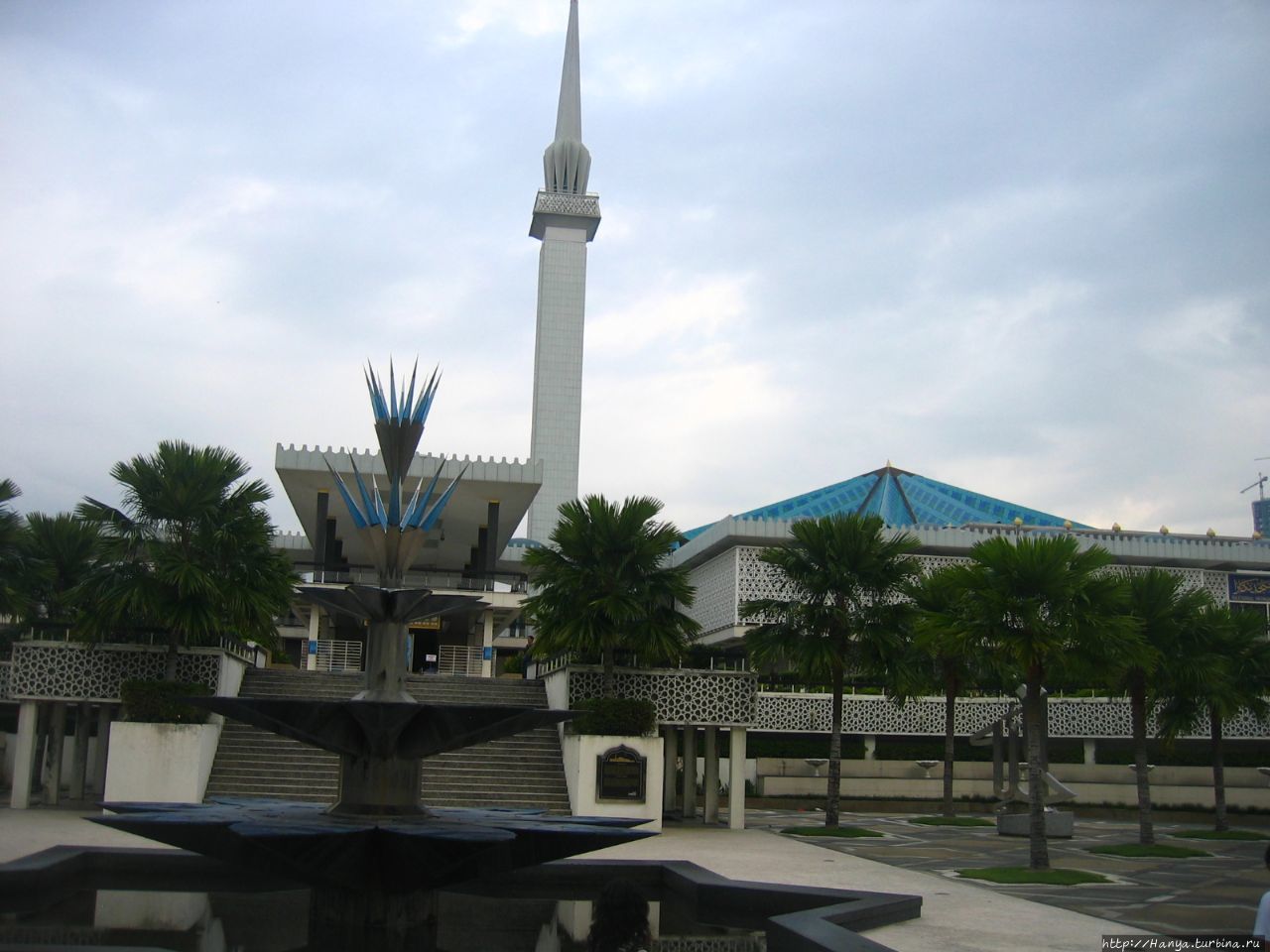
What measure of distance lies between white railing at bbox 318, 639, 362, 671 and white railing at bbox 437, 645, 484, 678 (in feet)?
8.68

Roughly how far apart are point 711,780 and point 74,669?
41.4 ft

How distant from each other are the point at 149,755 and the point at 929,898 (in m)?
13.6

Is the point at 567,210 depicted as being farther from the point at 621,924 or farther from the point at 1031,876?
the point at 621,924

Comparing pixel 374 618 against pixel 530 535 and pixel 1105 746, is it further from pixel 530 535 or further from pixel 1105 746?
pixel 530 535

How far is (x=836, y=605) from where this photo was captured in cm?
2322

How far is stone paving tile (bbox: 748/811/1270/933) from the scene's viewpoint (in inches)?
516

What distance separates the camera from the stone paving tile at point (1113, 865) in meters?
13.1

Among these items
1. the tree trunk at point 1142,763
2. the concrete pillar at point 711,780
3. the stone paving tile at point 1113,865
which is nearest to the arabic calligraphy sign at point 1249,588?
the stone paving tile at point 1113,865

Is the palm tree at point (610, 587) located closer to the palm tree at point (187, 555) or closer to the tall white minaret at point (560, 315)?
the palm tree at point (187, 555)

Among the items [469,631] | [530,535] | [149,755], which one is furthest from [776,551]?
[530,535]

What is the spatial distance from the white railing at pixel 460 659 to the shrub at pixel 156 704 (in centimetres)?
1491

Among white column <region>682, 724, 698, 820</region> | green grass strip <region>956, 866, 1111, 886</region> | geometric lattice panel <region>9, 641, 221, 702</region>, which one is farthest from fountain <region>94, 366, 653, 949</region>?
white column <region>682, 724, 698, 820</region>

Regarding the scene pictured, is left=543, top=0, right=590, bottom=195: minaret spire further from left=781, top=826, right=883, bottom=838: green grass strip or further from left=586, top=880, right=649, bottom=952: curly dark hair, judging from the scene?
left=586, top=880, right=649, bottom=952: curly dark hair

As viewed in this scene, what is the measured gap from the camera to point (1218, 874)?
17594 millimetres
